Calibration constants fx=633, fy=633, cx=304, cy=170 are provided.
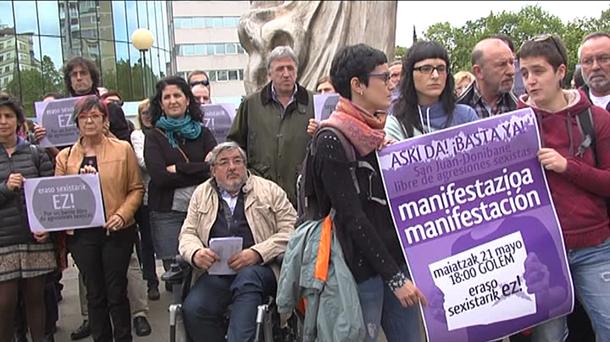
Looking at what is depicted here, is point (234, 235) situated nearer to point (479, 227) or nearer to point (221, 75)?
point (479, 227)

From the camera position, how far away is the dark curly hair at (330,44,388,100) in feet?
9.03

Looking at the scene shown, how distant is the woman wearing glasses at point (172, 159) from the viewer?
14.7 ft

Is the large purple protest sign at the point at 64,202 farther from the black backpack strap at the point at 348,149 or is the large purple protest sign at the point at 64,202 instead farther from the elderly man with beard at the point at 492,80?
the elderly man with beard at the point at 492,80

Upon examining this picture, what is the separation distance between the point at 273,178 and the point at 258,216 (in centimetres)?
58

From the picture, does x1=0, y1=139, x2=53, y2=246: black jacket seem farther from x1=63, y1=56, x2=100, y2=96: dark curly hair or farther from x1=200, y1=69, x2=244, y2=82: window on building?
x1=200, y1=69, x2=244, y2=82: window on building

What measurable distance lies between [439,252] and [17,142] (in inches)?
120

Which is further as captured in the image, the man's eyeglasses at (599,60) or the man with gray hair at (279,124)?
the man with gray hair at (279,124)

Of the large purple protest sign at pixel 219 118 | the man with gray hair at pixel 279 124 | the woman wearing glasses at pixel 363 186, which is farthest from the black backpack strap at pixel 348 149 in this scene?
the large purple protest sign at pixel 219 118

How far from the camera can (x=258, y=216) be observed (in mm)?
3875

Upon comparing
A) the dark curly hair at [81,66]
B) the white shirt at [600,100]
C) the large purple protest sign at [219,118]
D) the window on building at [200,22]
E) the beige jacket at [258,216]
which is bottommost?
the beige jacket at [258,216]

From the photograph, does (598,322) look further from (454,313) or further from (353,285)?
(353,285)

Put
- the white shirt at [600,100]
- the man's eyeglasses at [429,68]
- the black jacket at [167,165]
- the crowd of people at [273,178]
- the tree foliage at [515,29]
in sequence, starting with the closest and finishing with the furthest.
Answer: the crowd of people at [273,178]
the man's eyeglasses at [429,68]
the white shirt at [600,100]
the black jacket at [167,165]
the tree foliage at [515,29]

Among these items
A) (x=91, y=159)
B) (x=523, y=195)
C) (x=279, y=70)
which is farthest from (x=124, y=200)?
(x=523, y=195)

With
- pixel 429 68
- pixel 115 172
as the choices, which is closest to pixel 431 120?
pixel 429 68
